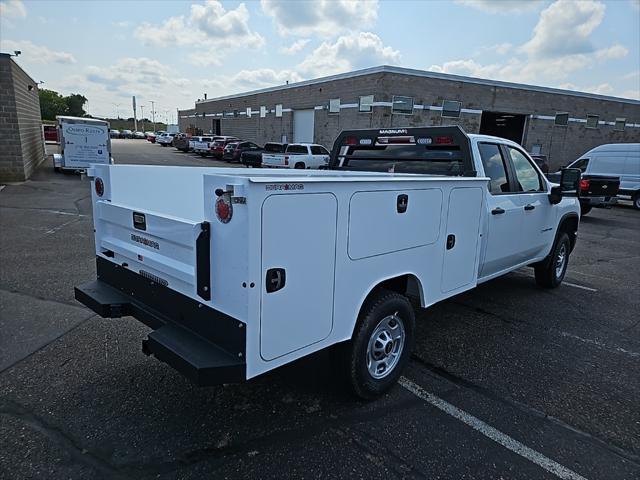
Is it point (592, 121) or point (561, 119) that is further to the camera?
point (592, 121)

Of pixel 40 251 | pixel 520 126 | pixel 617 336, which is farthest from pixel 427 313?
pixel 520 126

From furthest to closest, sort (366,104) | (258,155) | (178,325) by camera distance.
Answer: (258,155), (366,104), (178,325)

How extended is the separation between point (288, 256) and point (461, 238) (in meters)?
2.00

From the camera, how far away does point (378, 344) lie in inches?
Answer: 127

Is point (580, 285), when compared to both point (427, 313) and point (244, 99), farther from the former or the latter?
point (244, 99)

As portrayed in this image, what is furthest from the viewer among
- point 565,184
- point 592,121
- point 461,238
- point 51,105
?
point 51,105

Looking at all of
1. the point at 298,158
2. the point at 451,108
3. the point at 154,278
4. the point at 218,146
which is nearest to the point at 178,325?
the point at 154,278

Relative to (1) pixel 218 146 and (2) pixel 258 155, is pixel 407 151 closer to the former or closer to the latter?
(2) pixel 258 155

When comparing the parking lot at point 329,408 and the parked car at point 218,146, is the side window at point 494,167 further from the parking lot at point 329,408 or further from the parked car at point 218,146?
the parked car at point 218,146

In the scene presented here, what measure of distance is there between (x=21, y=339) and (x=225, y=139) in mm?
32742

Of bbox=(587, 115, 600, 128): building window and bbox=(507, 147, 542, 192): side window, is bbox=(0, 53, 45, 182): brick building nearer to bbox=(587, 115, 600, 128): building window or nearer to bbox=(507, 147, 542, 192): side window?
bbox=(507, 147, 542, 192): side window

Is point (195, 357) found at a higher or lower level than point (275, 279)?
lower

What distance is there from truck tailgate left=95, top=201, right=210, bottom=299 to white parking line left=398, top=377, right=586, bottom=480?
76.8 inches

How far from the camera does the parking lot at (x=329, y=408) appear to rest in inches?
103
